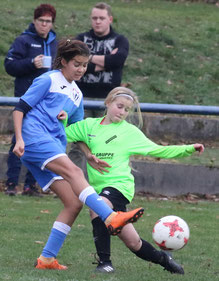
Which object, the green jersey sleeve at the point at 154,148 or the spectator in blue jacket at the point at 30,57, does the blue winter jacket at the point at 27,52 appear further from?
the green jersey sleeve at the point at 154,148

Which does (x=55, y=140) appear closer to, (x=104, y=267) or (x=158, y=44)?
(x=104, y=267)

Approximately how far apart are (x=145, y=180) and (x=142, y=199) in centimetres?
38

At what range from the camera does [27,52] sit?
9.77 m

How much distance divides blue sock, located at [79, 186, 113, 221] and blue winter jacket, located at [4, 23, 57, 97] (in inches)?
157

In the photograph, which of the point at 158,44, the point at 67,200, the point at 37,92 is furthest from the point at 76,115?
the point at 158,44

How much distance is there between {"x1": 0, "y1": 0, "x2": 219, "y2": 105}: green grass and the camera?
1441 cm

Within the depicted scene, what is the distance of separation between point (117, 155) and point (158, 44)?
32.6ft

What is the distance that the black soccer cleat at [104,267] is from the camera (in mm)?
6023

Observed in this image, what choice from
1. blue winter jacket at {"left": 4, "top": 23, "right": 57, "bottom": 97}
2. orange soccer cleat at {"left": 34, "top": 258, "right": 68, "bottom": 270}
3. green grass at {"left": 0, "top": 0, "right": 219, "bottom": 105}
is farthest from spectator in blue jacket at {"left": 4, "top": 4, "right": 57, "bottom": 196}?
orange soccer cleat at {"left": 34, "top": 258, "right": 68, "bottom": 270}

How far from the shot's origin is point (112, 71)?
9.95 metres

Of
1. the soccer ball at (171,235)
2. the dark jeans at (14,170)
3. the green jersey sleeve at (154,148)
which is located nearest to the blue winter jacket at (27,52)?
the dark jeans at (14,170)

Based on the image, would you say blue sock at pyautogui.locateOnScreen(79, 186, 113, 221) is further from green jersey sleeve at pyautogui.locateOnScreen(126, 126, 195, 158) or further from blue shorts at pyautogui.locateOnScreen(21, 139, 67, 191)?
green jersey sleeve at pyautogui.locateOnScreen(126, 126, 195, 158)

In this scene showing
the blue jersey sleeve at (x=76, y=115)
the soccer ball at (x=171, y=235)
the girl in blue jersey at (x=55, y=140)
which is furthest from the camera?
the blue jersey sleeve at (x=76, y=115)

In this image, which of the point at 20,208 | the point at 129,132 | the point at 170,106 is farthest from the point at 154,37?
the point at 129,132
